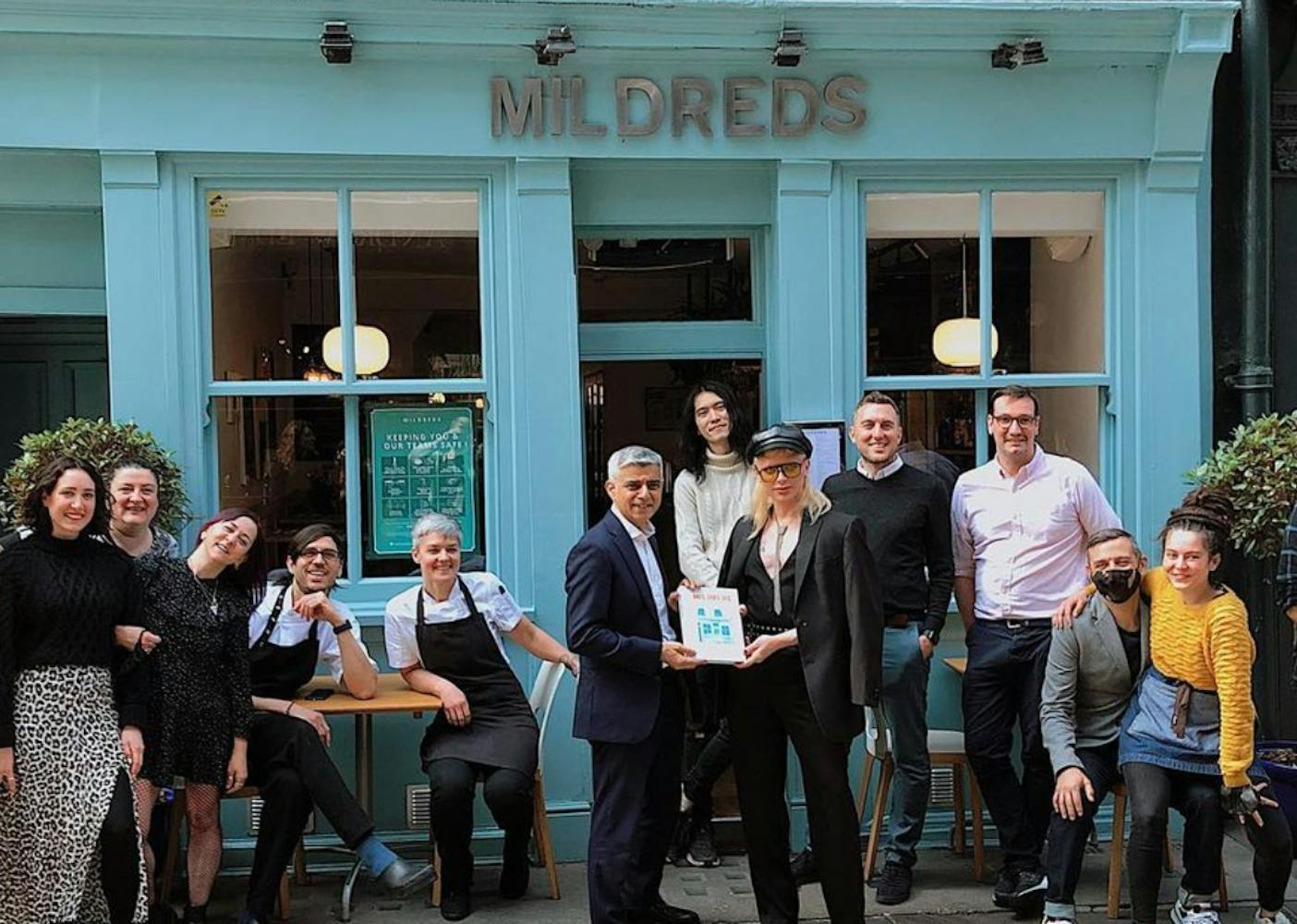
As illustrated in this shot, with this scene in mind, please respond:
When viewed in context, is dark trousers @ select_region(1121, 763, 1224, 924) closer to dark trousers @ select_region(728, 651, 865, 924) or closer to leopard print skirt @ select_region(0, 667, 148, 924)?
dark trousers @ select_region(728, 651, 865, 924)

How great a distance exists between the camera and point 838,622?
15.2 ft

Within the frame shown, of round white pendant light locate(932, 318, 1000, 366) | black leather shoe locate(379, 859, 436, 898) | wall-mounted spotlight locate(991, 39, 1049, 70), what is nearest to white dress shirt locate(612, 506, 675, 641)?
black leather shoe locate(379, 859, 436, 898)

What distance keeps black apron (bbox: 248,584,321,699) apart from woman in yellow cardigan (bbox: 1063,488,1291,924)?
3232 mm

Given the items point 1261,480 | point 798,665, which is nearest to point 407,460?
point 798,665

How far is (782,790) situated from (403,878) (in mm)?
1515

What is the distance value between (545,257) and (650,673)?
209 centimetres

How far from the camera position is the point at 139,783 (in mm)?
4855

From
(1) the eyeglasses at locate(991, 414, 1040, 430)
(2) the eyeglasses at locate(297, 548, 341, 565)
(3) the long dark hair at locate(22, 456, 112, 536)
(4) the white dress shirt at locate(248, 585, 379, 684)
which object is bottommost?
(4) the white dress shirt at locate(248, 585, 379, 684)

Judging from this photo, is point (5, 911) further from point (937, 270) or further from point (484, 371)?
point (937, 270)

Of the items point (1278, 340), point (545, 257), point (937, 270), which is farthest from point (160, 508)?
point (1278, 340)

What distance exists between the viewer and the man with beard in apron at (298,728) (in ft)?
16.9

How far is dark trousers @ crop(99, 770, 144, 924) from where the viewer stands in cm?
464

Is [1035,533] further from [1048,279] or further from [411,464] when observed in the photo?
[411,464]

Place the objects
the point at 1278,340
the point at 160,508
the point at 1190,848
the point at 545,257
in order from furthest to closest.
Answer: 1. the point at 1278,340
2. the point at 545,257
3. the point at 160,508
4. the point at 1190,848
